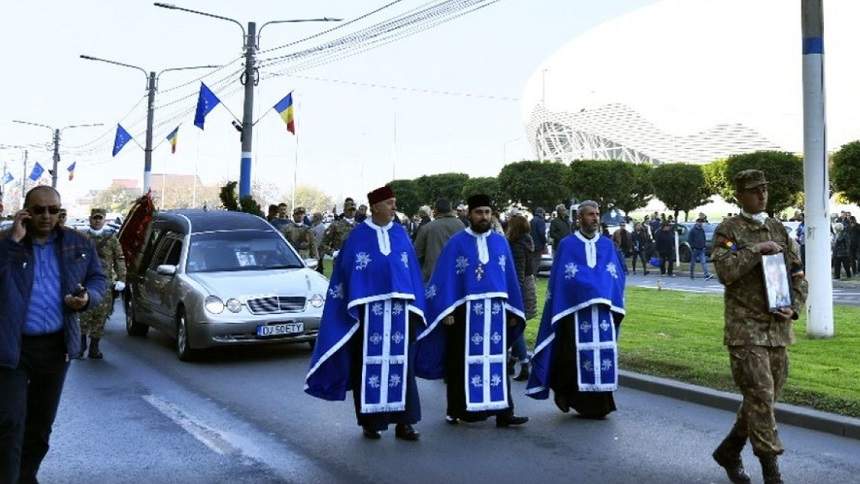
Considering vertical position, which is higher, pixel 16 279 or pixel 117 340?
pixel 16 279

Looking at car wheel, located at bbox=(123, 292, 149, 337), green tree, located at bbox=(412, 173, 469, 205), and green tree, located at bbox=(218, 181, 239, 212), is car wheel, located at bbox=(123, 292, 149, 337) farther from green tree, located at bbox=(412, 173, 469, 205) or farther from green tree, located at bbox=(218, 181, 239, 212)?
green tree, located at bbox=(412, 173, 469, 205)

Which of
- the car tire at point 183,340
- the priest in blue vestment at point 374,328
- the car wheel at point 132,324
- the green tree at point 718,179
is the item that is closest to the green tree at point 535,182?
the green tree at point 718,179

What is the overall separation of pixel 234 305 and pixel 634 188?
52.5 metres

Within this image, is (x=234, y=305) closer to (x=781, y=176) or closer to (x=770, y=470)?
(x=770, y=470)

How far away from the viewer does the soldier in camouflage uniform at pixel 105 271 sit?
38.7 feet

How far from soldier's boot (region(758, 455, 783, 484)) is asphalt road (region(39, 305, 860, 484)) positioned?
474mm

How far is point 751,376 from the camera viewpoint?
5.73m

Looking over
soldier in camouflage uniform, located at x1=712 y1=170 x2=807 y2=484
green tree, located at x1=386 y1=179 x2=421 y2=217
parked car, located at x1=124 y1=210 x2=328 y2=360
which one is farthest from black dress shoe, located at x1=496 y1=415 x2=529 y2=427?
green tree, located at x1=386 y1=179 x2=421 y2=217

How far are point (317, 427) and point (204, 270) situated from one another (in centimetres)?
494

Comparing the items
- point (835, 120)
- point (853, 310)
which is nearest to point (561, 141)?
point (835, 120)

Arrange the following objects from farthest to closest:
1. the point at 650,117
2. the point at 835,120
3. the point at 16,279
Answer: the point at 650,117
the point at 835,120
the point at 16,279

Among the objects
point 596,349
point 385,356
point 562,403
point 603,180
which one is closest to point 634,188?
point 603,180

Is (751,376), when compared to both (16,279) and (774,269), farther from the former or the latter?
(16,279)

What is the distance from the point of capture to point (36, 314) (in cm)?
496
